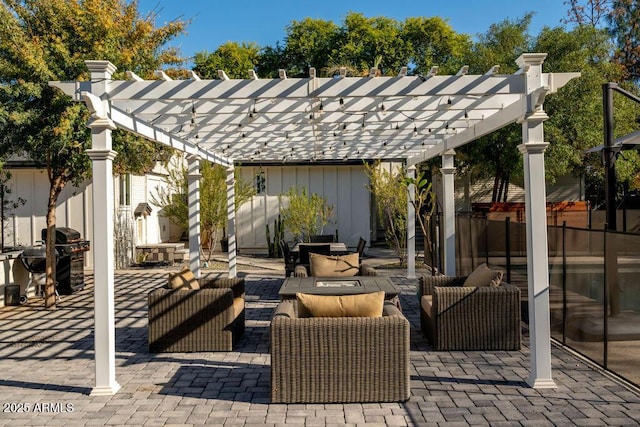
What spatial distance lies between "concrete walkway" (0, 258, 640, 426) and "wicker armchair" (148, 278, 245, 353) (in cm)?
14

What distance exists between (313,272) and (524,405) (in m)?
4.59

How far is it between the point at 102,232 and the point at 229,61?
91.0ft

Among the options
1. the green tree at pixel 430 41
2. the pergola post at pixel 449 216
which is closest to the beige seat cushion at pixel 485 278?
the pergola post at pixel 449 216

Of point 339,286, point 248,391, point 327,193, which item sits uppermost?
point 327,193

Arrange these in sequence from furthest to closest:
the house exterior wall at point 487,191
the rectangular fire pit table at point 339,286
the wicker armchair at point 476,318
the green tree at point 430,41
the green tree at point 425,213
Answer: the green tree at point 430,41 < the house exterior wall at point 487,191 < the green tree at point 425,213 < the rectangular fire pit table at point 339,286 < the wicker armchair at point 476,318

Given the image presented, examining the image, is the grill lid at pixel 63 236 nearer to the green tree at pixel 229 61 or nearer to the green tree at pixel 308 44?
the green tree at pixel 229 61

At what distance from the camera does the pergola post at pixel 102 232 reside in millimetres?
4875

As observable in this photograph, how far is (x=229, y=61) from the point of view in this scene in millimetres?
31047

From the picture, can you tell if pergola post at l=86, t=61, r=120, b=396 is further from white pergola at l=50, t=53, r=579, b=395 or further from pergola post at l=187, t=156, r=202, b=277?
pergola post at l=187, t=156, r=202, b=277

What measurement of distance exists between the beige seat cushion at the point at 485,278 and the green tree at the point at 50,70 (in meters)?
6.05

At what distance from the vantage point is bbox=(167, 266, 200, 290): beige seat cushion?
21.2 ft

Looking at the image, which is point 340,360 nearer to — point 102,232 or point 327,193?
point 102,232

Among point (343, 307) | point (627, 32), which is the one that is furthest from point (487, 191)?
point (343, 307)

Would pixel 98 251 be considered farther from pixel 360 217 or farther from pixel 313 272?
pixel 360 217
